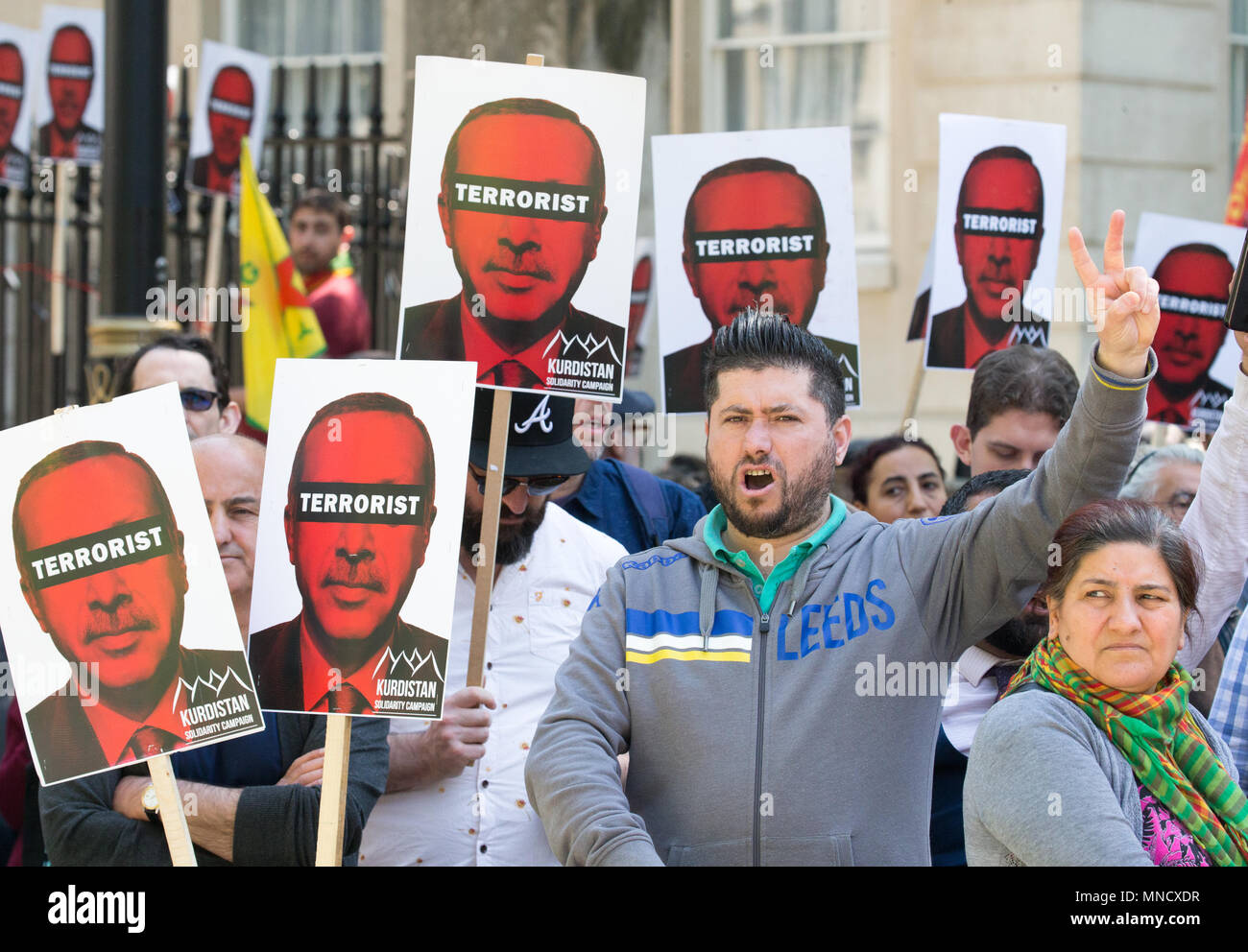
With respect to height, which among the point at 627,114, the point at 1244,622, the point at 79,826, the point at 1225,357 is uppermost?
the point at 627,114

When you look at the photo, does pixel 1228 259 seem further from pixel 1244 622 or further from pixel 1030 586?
pixel 1030 586

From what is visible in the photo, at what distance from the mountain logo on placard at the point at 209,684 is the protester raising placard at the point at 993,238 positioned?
9.20 feet

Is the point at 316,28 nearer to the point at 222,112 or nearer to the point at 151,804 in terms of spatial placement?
the point at 222,112

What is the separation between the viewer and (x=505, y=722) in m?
3.58

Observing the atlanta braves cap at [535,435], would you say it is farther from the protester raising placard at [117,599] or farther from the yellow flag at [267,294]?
the yellow flag at [267,294]

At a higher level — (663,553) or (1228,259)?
(1228,259)

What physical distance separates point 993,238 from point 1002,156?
0.26 metres

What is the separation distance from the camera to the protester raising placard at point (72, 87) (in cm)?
840

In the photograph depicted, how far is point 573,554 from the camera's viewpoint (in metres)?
3.81

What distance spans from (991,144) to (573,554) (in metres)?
2.24

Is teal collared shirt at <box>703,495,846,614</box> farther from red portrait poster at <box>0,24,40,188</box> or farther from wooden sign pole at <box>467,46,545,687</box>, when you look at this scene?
red portrait poster at <box>0,24,40,188</box>

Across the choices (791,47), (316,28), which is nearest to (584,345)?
(791,47)

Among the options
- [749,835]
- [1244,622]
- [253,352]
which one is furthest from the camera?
[253,352]
